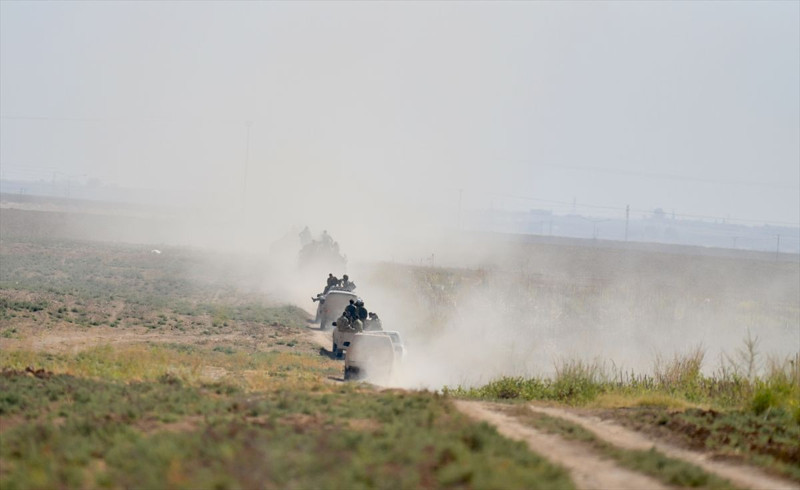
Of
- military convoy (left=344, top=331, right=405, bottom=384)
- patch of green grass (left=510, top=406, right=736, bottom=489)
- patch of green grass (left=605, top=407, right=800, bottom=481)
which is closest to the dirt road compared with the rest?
patch of green grass (left=510, top=406, right=736, bottom=489)

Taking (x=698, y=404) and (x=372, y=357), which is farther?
(x=372, y=357)

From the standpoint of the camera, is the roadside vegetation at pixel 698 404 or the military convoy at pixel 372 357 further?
the military convoy at pixel 372 357

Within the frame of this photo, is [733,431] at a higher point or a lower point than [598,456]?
higher

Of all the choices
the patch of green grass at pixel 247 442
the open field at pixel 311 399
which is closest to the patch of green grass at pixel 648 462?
the open field at pixel 311 399

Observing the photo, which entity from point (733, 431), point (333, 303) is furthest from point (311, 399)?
point (333, 303)

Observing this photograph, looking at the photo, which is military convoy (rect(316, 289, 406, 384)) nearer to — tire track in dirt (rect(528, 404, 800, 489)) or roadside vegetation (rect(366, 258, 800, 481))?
roadside vegetation (rect(366, 258, 800, 481))

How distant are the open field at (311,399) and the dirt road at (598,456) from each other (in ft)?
0.60

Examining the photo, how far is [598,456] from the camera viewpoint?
13227mm

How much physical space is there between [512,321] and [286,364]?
2016 cm

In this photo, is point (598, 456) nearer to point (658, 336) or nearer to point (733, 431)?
point (733, 431)

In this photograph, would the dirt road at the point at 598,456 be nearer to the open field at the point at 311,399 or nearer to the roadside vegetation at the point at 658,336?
the open field at the point at 311,399

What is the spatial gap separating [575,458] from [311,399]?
5.12 metres

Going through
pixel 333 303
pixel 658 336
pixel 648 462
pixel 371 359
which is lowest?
pixel 371 359

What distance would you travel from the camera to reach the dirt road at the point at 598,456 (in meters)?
12.0
